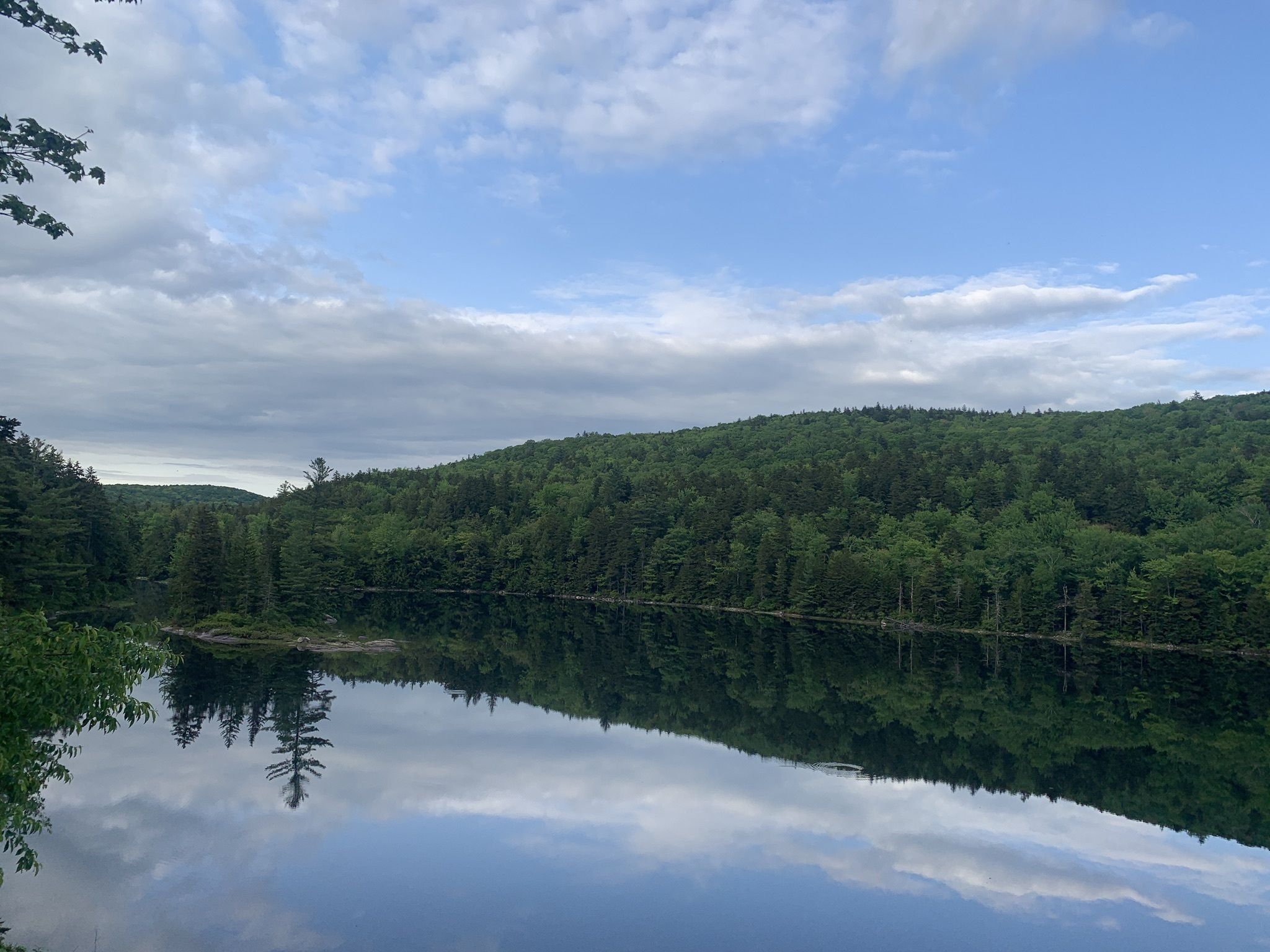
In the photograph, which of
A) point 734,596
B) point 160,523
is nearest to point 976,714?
point 734,596

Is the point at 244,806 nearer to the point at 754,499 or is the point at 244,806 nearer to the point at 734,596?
the point at 734,596

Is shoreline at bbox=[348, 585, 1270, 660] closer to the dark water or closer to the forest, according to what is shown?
the forest

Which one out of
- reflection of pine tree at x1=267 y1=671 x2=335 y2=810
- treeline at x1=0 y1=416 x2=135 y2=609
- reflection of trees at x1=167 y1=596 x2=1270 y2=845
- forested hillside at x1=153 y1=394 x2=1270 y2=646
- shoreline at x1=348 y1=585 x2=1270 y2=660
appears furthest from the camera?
forested hillside at x1=153 y1=394 x2=1270 y2=646

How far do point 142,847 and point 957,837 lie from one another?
71.8 ft

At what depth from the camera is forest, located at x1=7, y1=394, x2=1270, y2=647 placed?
221ft

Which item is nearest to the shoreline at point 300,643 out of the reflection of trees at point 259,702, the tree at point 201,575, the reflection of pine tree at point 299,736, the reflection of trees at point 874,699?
the tree at point 201,575

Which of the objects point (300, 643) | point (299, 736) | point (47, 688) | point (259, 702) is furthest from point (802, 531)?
point (47, 688)

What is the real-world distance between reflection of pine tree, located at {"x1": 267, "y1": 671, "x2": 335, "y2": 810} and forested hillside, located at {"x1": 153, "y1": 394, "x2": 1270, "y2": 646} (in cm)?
2436

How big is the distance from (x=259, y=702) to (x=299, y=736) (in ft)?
23.3

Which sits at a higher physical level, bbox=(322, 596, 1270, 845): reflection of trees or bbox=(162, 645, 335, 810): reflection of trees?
bbox=(162, 645, 335, 810): reflection of trees

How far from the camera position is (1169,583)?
74.3 meters

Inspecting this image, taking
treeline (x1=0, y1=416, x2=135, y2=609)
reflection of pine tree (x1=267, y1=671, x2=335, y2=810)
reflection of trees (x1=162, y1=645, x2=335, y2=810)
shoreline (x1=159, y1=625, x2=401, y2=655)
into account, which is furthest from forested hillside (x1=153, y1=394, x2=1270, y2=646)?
reflection of pine tree (x1=267, y1=671, x2=335, y2=810)

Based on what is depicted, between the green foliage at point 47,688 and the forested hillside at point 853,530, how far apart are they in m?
59.0

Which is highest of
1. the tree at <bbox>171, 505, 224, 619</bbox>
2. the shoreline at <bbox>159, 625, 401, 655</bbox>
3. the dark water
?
the tree at <bbox>171, 505, 224, 619</bbox>
